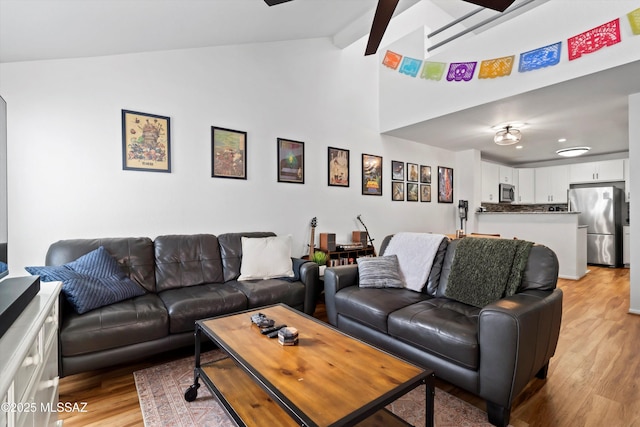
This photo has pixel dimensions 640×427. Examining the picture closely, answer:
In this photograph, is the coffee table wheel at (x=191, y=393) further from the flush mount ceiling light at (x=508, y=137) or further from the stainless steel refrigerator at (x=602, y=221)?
the stainless steel refrigerator at (x=602, y=221)

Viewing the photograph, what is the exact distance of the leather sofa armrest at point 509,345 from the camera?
4.91ft

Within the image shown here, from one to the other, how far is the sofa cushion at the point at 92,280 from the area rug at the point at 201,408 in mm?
577

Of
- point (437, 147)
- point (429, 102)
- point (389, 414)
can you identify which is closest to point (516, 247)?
point (389, 414)

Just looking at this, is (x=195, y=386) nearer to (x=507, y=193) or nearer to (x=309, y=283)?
(x=309, y=283)

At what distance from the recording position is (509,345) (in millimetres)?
1496

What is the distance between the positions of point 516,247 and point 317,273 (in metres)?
1.67

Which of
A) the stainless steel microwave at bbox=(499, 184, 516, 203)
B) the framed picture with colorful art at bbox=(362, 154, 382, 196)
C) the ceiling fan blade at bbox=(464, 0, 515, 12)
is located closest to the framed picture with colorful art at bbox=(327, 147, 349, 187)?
the framed picture with colorful art at bbox=(362, 154, 382, 196)

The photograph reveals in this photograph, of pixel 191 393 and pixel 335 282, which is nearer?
pixel 191 393

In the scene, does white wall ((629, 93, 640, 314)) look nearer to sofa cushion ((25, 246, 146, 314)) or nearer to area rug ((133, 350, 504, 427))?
area rug ((133, 350, 504, 427))

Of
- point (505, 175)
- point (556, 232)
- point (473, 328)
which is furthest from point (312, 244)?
point (505, 175)

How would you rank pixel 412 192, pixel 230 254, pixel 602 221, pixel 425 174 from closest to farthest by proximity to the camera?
pixel 230 254 → pixel 412 192 → pixel 425 174 → pixel 602 221

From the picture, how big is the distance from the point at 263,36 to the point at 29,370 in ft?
11.5

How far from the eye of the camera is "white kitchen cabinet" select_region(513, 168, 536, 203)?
275 inches

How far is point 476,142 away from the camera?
213 inches
